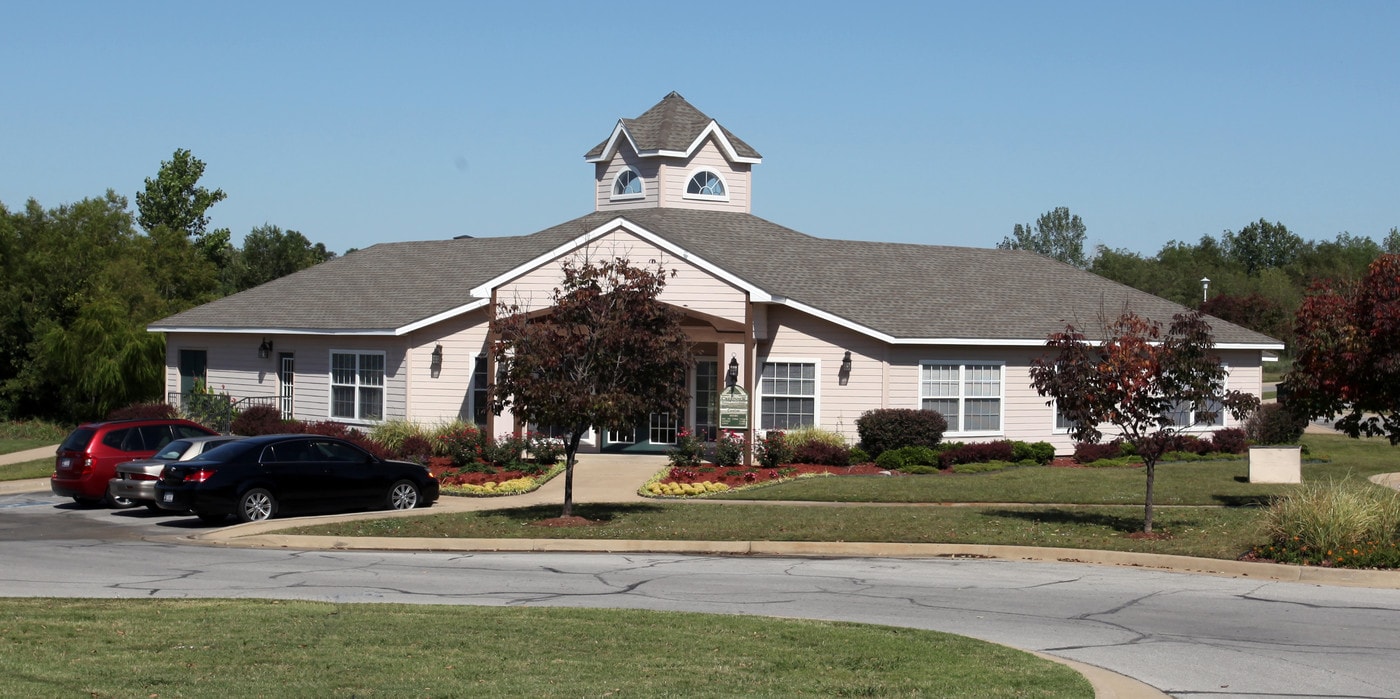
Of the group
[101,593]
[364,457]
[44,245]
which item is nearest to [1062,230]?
[44,245]

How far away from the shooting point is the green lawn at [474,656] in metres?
8.87

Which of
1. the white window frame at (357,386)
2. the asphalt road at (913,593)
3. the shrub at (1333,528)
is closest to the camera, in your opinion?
the asphalt road at (913,593)

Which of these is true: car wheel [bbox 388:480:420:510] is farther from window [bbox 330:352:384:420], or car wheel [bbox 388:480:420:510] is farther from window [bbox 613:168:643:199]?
window [bbox 613:168:643:199]

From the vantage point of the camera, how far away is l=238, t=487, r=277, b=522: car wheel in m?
21.3

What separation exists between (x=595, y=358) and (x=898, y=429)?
1116 centimetres

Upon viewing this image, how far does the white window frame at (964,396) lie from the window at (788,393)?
2440 millimetres

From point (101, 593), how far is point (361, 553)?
4.69m

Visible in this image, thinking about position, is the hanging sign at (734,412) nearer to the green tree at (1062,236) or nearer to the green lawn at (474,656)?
the green lawn at (474,656)

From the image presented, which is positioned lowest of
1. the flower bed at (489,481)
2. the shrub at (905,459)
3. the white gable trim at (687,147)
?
the flower bed at (489,481)

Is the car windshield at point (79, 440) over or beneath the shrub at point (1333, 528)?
over

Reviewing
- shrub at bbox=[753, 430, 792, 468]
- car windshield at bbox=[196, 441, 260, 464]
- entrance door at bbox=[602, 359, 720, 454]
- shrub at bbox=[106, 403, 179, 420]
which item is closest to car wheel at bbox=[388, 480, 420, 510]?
car windshield at bbox=[196, 441, 260, 464]

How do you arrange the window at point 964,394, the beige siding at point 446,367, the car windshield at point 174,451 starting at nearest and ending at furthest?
the car windshield at point 174,451, the window at point 964,394, the beige siding at point 446,367

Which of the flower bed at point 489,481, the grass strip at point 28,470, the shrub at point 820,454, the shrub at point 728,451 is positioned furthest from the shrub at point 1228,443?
the grass strip at point 28,470

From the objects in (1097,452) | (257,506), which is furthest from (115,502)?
(1097,452)
